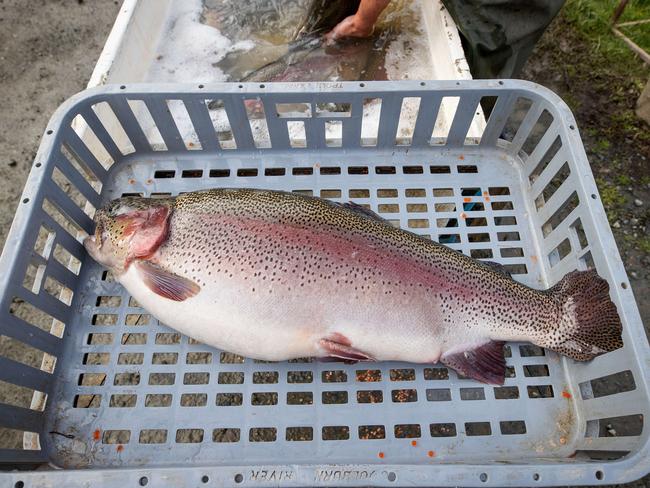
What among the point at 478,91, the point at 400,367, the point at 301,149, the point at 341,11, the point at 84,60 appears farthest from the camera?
the point at 84,60

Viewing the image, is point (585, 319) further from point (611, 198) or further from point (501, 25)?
point (611, 198)

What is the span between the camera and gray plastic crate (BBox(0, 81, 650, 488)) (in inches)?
63.2

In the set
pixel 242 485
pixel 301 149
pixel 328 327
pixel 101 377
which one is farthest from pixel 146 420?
pixel 301 149

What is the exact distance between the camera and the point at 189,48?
3334mm

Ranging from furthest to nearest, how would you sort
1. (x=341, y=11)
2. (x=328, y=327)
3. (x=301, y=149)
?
(x=341, y=11)
(x=301, y=149)
(x=328, y=327)

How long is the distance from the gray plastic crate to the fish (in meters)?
0.16

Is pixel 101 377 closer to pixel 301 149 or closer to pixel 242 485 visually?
pixel 242 485

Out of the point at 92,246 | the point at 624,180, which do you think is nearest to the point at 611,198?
the point at 624,180

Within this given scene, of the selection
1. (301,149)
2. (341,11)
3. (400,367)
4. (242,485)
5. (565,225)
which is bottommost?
(242,485)

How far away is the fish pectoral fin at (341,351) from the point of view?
5.79ft

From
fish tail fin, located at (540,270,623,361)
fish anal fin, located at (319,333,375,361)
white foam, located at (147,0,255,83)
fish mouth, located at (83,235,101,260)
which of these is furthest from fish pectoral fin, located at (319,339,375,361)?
white foam, located at (147,0,255,83)

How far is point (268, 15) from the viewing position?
3.58 m

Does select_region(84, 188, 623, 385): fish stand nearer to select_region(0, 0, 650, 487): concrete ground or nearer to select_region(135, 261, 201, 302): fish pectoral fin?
select_region(135, 261, 201, 302): fish pectoral fin

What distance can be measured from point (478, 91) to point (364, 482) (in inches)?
68.9
